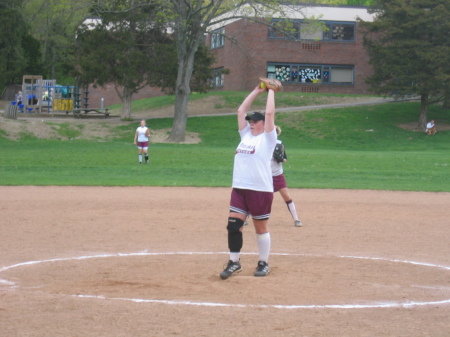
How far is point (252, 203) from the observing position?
920cm

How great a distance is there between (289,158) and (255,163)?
23260mm

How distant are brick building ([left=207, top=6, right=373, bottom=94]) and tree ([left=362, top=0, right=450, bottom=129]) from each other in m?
11.9

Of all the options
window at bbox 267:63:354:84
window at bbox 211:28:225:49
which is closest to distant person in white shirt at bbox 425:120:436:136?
window at bbox 267:63:354:84

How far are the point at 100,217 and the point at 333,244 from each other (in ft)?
18.0

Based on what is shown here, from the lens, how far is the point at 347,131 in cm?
4831

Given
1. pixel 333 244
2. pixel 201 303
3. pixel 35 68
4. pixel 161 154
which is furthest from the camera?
pixel 35 68

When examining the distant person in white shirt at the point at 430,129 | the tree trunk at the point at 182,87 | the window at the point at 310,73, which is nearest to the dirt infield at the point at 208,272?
the tree trunk at the point at 182,87

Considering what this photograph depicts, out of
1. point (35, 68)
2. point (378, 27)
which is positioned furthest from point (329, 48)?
point (35, 68)

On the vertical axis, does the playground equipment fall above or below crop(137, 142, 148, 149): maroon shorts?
above

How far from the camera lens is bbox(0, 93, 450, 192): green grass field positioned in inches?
938

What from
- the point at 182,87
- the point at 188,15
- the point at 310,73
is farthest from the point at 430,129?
the point at 188,15

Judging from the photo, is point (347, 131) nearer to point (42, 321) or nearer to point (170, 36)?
point (170, 36)

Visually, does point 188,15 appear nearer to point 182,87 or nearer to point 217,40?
point 182,87

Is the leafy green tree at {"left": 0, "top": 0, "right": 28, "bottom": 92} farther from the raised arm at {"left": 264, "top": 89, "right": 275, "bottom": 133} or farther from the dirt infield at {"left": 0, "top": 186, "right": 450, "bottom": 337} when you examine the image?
the raised arm at {"left": 264, "top": 89, "right": 275, "bottom": 133}
